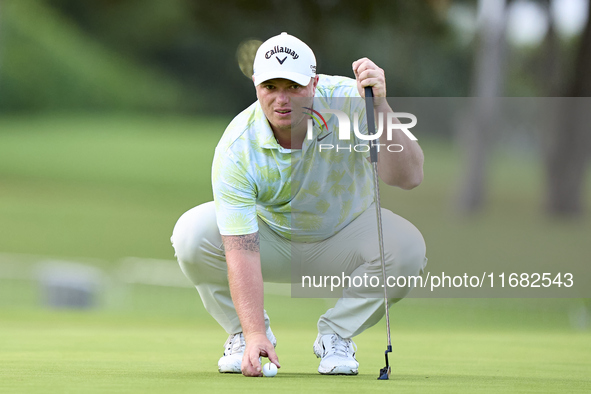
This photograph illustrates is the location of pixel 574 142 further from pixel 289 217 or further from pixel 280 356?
pixel 289 217

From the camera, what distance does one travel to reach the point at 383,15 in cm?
1702

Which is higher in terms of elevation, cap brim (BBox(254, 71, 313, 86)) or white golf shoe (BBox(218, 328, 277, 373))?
cap brim (BBox(254, 71, 313, 86))

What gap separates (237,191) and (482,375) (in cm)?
131

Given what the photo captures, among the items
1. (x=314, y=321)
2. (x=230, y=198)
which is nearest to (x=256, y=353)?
(x=230, y=198)

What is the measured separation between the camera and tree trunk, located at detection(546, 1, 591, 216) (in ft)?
47.9

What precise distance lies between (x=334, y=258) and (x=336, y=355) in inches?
22.1

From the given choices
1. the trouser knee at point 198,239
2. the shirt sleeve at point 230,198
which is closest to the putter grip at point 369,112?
the shirt sleeve at point 230,198

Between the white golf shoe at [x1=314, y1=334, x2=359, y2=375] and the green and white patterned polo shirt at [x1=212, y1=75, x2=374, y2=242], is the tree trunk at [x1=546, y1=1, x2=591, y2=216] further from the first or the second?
the white golf shoe at [x1=314, y1=334, x2=359, y2=375]

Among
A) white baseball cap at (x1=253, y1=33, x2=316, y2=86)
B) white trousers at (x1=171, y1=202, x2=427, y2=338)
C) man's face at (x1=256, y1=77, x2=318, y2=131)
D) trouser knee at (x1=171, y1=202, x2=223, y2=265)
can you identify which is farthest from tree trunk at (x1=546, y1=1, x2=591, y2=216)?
white baseball cap at (x1=253, y1=33, x2=316, y2=86)

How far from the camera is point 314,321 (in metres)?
11.4

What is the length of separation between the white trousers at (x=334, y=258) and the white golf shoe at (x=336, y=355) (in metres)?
0.04

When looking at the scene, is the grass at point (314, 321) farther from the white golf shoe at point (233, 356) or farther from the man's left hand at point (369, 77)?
the man's left hand at point (369, 77)

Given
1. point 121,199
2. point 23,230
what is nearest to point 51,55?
point 121,199

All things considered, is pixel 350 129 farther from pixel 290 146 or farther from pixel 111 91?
pixel 111 91
